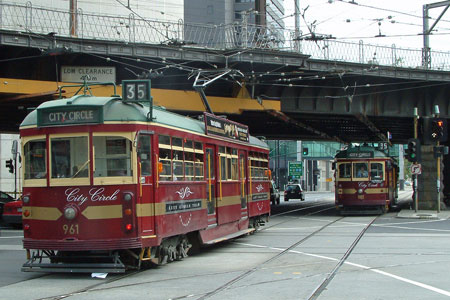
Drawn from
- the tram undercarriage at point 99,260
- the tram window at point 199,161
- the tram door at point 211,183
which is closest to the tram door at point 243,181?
the tram door at point 211,183

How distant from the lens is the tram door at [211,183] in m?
14.3

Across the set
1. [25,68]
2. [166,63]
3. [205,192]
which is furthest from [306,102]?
[205,192]

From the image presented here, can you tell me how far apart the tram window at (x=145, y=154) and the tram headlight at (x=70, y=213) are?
1332mm

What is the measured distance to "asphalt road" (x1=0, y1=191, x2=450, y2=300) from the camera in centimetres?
905

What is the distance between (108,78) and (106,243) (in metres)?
16.1

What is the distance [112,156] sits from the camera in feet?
35.7

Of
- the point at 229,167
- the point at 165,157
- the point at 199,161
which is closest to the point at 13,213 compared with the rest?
the point at 229,167

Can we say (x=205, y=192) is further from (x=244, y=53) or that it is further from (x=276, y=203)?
(x=276, y=203)

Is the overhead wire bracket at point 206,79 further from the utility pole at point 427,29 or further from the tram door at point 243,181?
the utility pole at point 427,29

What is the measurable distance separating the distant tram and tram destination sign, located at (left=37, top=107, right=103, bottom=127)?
19.9 m

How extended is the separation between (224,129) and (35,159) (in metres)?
5.60

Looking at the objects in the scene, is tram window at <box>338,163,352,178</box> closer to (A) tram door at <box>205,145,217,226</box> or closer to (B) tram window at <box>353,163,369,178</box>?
(B) tram window at <box>353,163,369,178</box>

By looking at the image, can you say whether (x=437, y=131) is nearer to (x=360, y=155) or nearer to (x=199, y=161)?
(x=360, y=155)

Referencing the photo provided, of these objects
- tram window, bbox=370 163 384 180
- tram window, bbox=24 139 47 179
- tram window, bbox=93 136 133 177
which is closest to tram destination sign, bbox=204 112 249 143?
tram window, bbox=93 136 133 177
